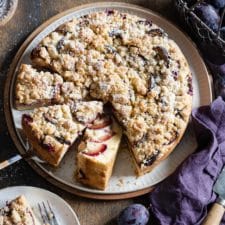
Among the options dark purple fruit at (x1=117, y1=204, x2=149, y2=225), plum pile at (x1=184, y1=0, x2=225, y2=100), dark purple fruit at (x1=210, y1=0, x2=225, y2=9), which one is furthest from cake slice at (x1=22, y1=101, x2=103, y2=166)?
dark purple fruit at (x1=210, y1=0, x2=225, y2=9)

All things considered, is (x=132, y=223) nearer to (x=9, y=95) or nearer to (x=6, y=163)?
(x=6, y=163)

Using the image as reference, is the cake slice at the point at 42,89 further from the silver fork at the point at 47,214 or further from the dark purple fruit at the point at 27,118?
the silver fork at the point at 47,214

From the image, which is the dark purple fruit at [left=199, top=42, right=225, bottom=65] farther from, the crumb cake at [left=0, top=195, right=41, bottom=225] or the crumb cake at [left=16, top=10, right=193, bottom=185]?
the crumb cake at [left=0, top=195, right=41, bottom=225]

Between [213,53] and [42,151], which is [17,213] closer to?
[42,151]

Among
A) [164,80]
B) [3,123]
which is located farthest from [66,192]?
[164,80]

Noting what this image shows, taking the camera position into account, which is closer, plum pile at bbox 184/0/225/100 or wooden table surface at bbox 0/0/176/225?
wooden table surface at bbox 0/0/176/225

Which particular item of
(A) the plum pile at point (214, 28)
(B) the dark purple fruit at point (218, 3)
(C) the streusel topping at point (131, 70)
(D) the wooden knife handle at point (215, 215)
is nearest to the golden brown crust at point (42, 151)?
(C) the streusel topping at point (131, 70)

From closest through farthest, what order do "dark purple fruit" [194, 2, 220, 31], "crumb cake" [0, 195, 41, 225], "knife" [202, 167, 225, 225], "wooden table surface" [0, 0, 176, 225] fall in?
"crumb cake" [0, 195, 41, 225]
"knife" [202, 167, 225, 225]
"wooden table surface" [0, 0, 176, 225]
"dark purple fruit" [194, 2, 220, 31]
